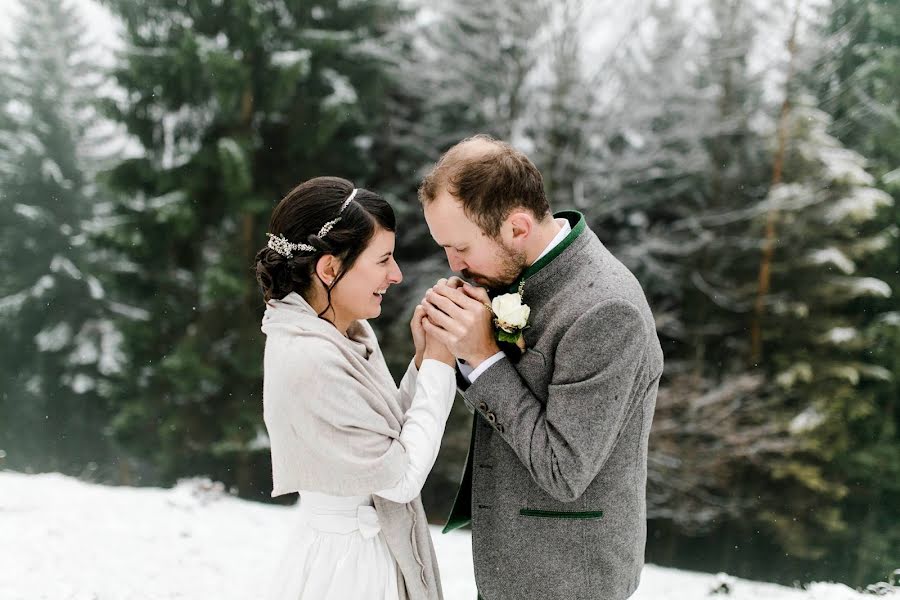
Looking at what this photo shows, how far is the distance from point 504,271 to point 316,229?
538mm

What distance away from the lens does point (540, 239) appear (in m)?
1.79

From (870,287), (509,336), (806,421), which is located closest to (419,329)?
(509,336)

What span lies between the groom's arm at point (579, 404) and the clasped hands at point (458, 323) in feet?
0.36

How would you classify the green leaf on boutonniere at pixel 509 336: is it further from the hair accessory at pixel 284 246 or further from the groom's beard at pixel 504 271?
the hair accessory at pixel 284 246

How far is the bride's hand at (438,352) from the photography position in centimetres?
180

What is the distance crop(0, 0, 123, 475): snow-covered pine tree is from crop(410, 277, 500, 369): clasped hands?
41.2 ft

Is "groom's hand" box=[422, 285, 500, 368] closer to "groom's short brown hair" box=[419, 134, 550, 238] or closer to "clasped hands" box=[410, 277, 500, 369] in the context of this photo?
"clasped hands" box=[410, 277, 500, 369]

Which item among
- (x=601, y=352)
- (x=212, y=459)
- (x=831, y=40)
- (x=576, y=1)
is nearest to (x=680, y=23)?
(x=576, y=1)

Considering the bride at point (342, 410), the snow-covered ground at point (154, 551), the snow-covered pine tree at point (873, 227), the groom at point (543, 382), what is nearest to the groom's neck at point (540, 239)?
the groom at point (543, 382)

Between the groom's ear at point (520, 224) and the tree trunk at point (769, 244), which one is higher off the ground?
the groom's ear at point (520, 224)

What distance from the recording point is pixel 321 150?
33.8ft

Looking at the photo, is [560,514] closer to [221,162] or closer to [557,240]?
[557,240]

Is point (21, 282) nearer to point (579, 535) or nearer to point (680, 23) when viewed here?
point (680, 23)

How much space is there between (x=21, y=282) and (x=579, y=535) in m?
14.5
